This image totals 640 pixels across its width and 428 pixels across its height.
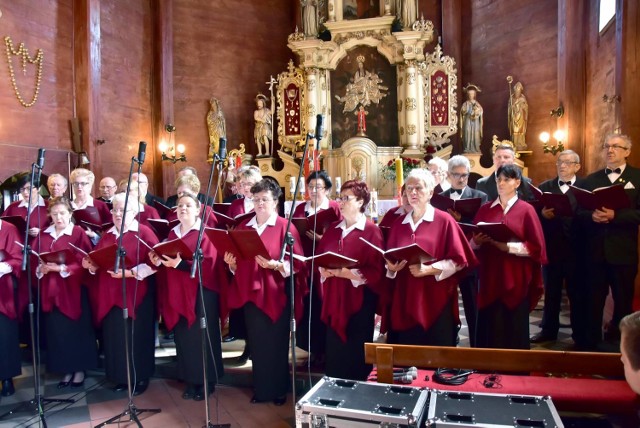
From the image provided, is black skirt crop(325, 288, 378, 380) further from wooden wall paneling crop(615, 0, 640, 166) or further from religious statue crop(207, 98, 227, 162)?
religious statue crop(207, 98, 227, 162)

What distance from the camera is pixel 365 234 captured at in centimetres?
358

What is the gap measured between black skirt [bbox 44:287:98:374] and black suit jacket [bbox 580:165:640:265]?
4.04 meters

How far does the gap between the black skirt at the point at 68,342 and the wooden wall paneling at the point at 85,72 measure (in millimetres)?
5221

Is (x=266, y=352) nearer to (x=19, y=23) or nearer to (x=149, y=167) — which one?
(x=19, y=23)

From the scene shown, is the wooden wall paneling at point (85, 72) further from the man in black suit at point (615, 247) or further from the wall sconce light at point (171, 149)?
the man in black suit at point (615, 247)

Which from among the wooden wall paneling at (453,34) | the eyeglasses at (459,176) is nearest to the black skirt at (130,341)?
the eyeglasses at (459,176)

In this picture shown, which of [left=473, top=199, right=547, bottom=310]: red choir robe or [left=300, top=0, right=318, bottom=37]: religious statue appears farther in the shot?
[left=300, top=0, right=318, bottom=37]: religious statue

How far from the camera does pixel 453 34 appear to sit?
1136cm

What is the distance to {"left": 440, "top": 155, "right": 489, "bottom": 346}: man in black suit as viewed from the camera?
4.20 meters

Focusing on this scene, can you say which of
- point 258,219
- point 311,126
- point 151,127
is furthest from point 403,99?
point 258,219

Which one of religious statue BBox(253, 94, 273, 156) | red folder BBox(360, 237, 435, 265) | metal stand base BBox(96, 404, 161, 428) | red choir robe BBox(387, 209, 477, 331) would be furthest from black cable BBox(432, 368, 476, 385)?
religious statue BBox(253, 94, 273, 156)

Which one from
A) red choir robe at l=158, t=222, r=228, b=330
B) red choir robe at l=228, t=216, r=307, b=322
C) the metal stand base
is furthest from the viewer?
red choir robe at l=158, t=222, r=228, b=330

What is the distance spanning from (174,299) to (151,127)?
7587 mm

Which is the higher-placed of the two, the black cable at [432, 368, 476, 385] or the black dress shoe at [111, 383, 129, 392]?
the black cable at [432, 368, 476, 385]
